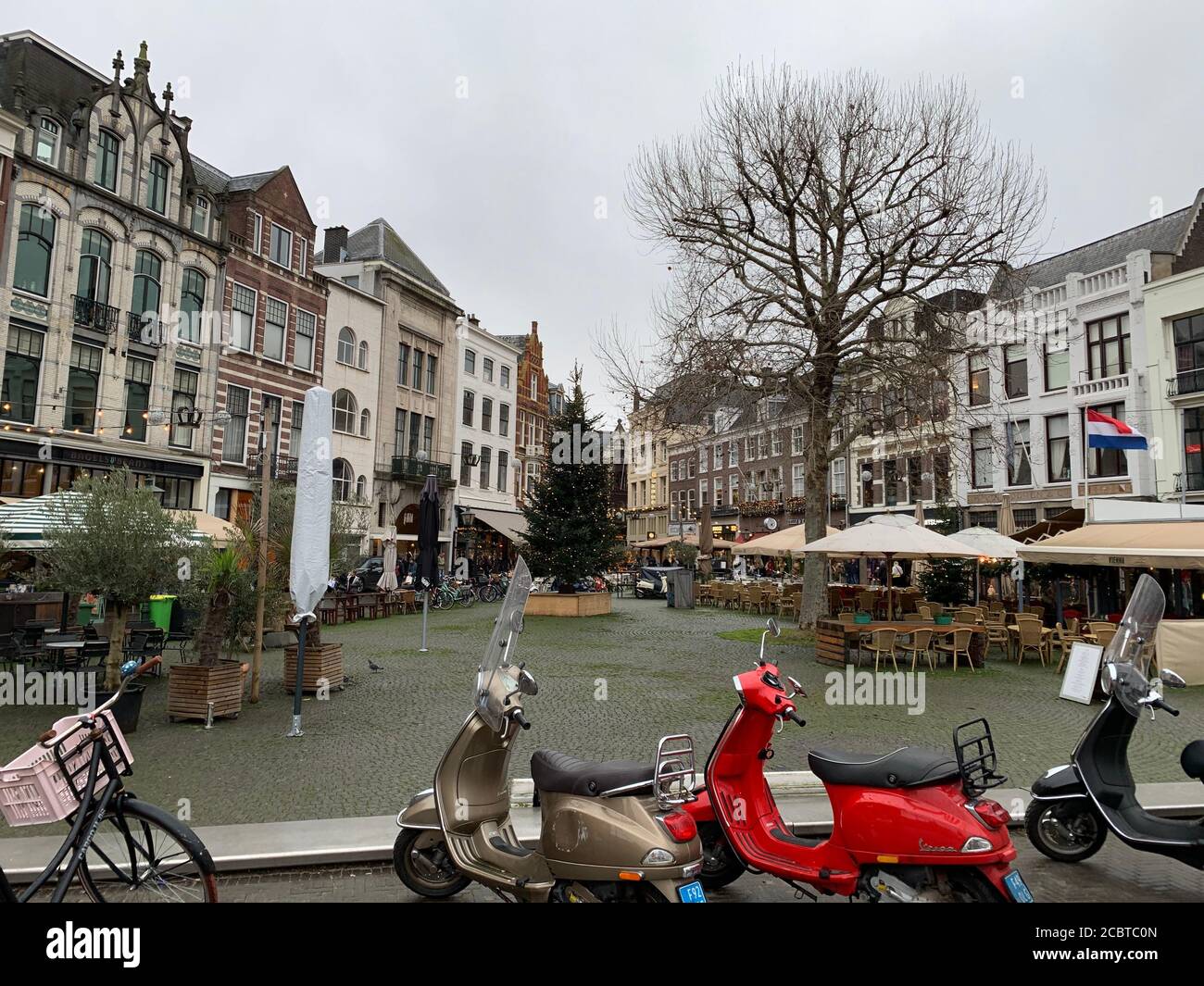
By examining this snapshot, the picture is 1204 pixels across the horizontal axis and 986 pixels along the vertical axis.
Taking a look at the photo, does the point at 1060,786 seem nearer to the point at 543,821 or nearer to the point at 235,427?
the point at 543,821

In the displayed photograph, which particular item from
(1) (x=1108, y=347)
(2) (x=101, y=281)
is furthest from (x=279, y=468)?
(1) (x=1108, y=347)

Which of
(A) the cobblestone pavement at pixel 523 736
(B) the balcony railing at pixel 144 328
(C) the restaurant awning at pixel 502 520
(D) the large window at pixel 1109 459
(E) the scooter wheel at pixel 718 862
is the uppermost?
(B) the balcony railing at pixel 144 328

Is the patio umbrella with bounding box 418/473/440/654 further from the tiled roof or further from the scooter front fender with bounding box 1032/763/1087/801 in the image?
the tiled roof

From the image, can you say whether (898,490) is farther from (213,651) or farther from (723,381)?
(213,651)

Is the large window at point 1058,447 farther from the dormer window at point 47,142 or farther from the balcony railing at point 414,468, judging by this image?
the dormer window at point 47,142

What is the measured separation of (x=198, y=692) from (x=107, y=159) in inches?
881

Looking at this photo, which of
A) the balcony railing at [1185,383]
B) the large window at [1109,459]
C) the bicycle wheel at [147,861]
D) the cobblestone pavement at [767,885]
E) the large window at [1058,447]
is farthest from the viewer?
the large window at [1058,447]

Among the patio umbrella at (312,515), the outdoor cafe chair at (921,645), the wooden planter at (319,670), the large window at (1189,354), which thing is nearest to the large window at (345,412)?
the wooden planter at (319,670)

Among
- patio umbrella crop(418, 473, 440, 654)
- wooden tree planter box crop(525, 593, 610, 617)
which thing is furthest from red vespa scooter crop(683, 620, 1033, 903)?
wooden tree planter box crop(525, 593, 610, 617)

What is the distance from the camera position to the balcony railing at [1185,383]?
25734 mm

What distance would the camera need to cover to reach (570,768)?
3803 millimetres

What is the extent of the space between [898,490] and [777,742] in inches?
1408

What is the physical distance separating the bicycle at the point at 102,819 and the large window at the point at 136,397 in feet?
75.2
